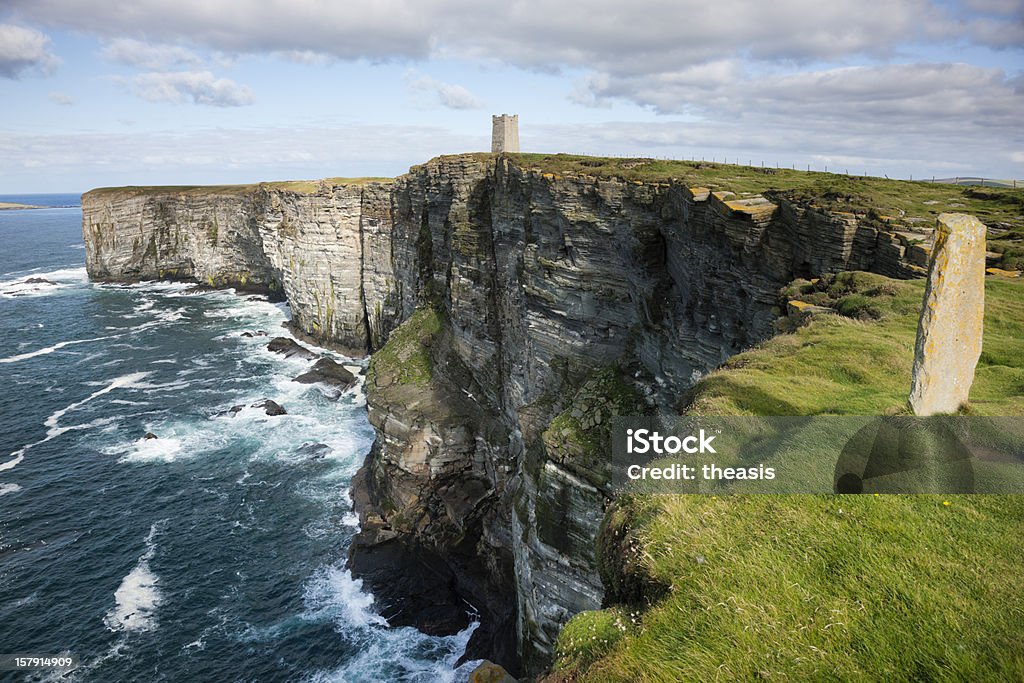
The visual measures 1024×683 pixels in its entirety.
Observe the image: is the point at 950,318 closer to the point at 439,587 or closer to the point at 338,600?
the point at 439,587

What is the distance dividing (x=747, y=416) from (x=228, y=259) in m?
105

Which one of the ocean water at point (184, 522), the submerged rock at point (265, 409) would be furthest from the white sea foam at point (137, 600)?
the submerged rock at point (265, 409)

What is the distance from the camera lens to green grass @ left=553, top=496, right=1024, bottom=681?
6.73 metres

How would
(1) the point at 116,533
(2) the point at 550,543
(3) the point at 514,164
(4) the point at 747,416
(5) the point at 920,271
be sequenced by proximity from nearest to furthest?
(4) the point at 747,416, (5) the point at 920,271, (2) the point at 550,543, (1) the point at 116,533, (3) the point at 514,164

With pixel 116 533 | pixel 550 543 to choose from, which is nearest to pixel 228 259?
pixel 116 533

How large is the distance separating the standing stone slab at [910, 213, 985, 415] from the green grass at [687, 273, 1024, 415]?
68cm

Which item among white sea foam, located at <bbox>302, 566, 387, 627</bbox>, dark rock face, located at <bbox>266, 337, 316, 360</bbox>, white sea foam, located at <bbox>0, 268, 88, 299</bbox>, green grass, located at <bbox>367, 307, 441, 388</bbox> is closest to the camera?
white sea foam, located at <bbox>302, 566, 387, 627</bbox>

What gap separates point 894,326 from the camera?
49.3ft

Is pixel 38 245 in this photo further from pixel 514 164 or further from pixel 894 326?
pixel 894 326

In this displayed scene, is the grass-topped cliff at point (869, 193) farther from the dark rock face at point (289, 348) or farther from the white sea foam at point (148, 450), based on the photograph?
the dark rock face at point (289, 348)

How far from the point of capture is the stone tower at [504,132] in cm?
5975

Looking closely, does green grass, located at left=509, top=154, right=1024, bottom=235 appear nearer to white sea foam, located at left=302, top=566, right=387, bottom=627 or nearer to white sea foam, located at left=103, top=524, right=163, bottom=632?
white sea foam, located at left=302, top=566, right=387, bottom=627

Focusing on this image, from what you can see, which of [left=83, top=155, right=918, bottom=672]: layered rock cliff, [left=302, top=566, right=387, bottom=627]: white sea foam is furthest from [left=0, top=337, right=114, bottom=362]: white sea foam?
[left=302, top=566, right=387, bottom=627]: white sea foam

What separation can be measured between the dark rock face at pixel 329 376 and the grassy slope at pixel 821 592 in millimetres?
54293
